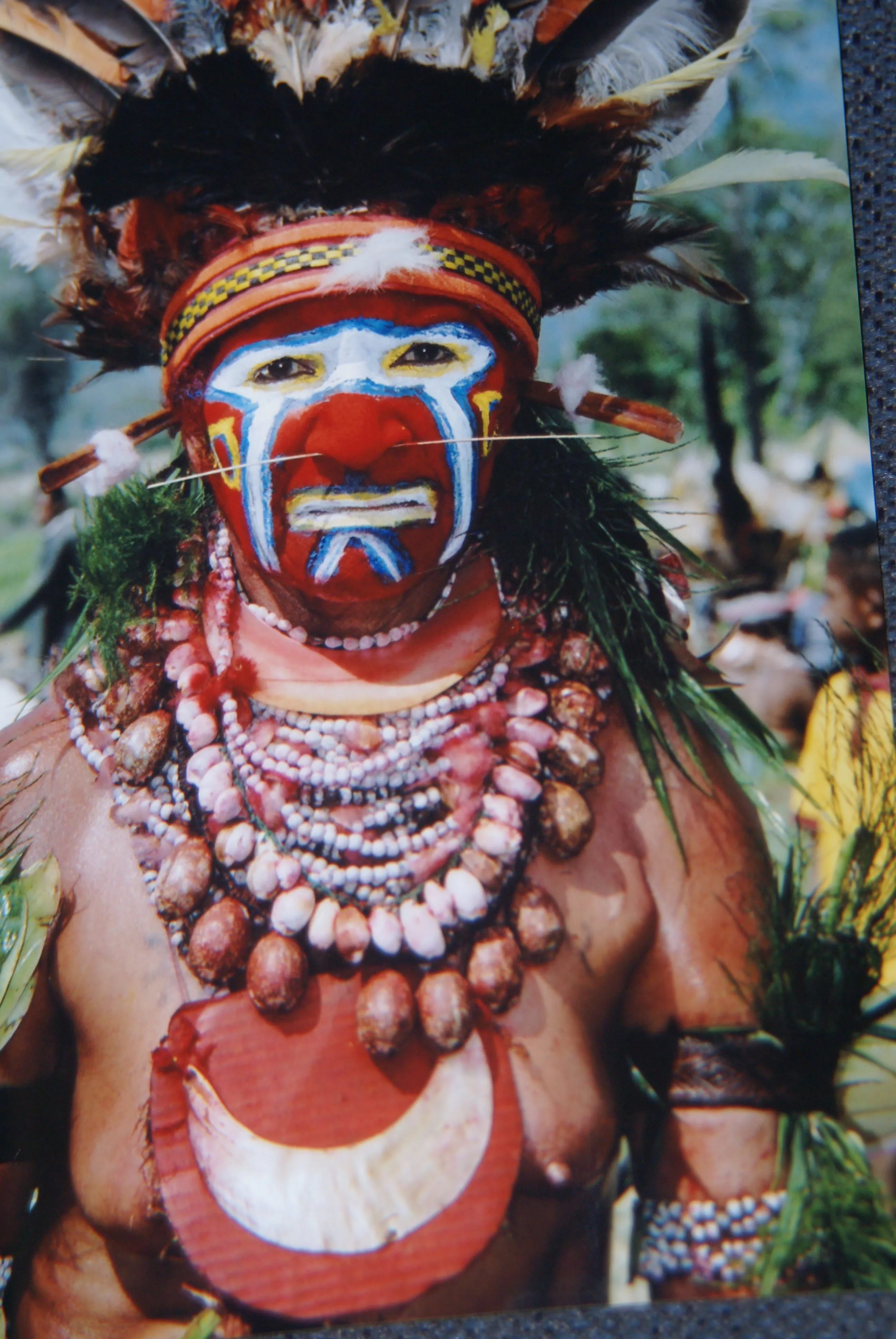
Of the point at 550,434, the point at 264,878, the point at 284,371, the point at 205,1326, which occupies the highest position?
the point at 284,371

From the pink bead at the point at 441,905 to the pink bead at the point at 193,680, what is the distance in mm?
521

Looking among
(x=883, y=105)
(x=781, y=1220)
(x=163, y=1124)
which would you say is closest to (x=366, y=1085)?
(x=163, y=1124)

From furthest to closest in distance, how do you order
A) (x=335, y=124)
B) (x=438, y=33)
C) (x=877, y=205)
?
(x=877, y=205) → (x=438, y=33) → (x=335, y=124)

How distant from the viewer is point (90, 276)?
175cm

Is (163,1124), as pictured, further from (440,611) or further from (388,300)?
(388,300)

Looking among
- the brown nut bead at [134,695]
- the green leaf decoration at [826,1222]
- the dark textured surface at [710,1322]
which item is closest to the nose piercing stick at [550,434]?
the brown nut bead at [134,695]

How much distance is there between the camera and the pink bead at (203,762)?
5.64 feet

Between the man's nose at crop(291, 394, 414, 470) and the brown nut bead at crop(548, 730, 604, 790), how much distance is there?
1.87ft

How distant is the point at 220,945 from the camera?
1.66 meters

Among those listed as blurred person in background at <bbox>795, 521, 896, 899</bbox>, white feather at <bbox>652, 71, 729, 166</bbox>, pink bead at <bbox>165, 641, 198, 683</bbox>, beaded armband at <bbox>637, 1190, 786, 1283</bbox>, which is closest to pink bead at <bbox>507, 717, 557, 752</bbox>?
blurred person in background at <bbox>795, 521, 896, 899</bbox>

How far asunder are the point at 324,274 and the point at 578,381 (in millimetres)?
486

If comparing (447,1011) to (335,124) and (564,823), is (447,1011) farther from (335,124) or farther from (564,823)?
(335,124)

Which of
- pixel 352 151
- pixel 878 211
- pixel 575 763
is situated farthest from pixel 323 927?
pixel 878 211

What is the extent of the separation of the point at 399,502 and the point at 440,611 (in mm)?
216
